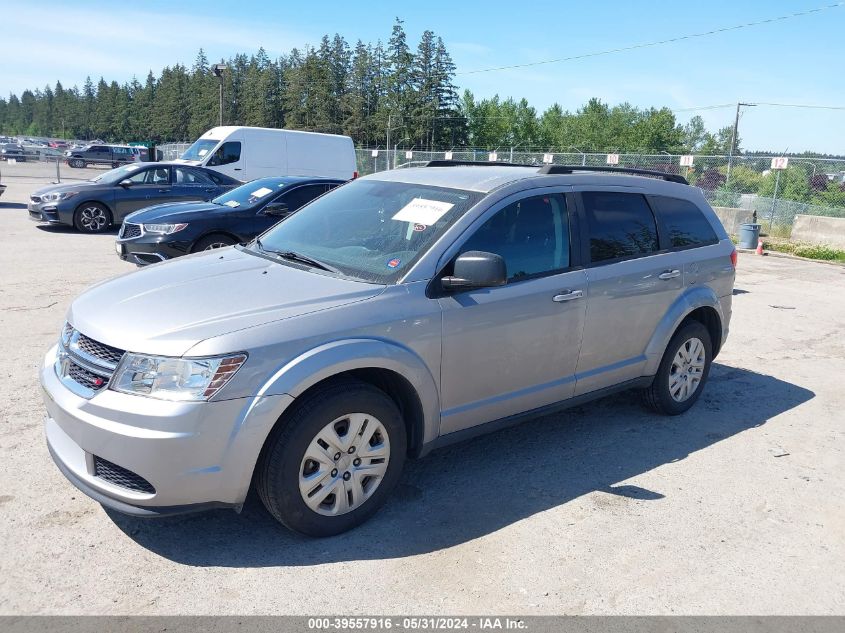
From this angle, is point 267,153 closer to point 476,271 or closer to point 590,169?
point 590,169

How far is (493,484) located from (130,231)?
6989mm

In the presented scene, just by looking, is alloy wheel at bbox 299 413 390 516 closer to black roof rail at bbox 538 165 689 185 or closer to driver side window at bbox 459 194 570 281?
driver side window at bbox 459 194 570 281

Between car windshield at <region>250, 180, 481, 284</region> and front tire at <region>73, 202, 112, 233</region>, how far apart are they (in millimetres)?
10842

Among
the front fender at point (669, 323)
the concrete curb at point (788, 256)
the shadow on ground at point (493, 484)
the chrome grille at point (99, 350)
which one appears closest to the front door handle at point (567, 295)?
the front fender at point (669, 323)

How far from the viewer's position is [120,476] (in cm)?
310

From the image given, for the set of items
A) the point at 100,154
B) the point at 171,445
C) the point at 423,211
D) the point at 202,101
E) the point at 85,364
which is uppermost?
the point at 202,101

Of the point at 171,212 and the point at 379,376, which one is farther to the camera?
the point at 171,212

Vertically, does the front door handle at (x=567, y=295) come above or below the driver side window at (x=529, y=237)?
below

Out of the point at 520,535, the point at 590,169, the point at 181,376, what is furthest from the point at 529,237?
the point at 181,376

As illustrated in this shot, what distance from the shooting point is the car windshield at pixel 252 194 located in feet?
31.7

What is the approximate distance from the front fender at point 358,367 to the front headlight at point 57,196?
12.5 metres

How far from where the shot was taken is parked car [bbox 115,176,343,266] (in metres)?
8.88

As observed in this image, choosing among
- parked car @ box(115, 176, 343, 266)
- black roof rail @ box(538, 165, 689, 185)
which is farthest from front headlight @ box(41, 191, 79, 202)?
black roof rail @ box(538, 165, 689, 185)

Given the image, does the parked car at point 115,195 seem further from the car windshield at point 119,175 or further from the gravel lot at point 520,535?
the gravel lot at point 520,535
